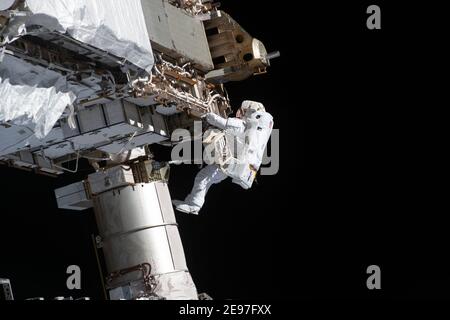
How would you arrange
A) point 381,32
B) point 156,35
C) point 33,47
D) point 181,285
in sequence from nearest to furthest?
1. point 33,47
2. point 156,35
3. point 181,285
4. point 381,32

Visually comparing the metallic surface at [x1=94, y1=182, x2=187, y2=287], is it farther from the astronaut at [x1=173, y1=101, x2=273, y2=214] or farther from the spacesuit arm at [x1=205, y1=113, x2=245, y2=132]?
the spacesuit arm at [x1=205, y1=113, x2=245, y2=132]

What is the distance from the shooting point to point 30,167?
802 centimetres

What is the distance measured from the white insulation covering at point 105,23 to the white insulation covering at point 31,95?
403 mm

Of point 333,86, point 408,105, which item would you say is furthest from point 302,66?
point 408,105

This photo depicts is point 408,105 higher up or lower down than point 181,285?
higher up

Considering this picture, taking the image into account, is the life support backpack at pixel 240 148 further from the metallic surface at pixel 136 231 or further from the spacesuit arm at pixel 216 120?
the metallic surface at pixel 136 231

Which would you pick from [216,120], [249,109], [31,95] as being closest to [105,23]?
[31,95]

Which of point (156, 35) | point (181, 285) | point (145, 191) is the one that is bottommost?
point (181, 285)

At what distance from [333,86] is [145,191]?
2733mm

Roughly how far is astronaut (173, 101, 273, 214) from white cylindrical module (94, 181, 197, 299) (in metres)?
0.27

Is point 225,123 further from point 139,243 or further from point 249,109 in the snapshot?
point 139,243

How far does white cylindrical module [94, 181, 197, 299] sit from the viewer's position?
8.27 m

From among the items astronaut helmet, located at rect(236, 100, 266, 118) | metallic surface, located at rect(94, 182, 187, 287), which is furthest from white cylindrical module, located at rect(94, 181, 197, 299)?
astronaut helmet, located at rect(236, 100, 266, 118)

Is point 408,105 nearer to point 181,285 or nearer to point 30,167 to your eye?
point 181,285
